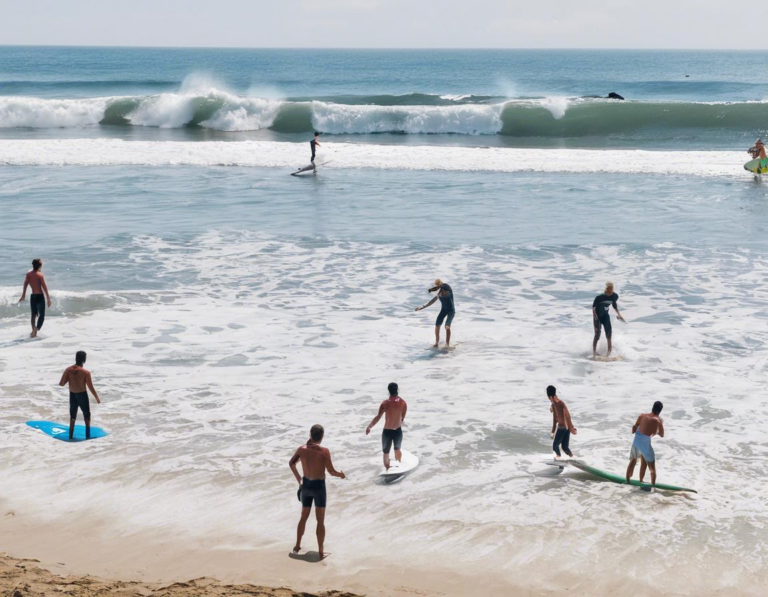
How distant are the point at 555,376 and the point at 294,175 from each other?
72.8 feet

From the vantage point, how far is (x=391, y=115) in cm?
5069

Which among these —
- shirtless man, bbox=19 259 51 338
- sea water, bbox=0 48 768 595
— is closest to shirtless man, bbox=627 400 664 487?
sea water, bbox=0 48 768 595

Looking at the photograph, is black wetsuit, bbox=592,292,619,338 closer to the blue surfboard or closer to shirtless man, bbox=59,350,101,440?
the blue surfboard

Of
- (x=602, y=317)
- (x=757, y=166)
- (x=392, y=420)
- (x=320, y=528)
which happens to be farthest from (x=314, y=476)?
(x=757, y=166)

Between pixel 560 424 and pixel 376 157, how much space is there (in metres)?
29.5

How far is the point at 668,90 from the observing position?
77.6 m

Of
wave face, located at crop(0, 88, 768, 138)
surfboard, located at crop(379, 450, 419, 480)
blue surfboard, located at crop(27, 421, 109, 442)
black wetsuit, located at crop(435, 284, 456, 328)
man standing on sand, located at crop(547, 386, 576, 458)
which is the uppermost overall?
wave face, located at crop(0, 88, 768, 138)

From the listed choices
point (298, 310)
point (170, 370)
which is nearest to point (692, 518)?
point (170, 370)

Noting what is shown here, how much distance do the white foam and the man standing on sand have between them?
2586 centimetres

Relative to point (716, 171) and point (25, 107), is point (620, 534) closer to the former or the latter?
point (716, 171)

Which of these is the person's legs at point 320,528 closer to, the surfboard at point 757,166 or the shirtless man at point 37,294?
the shirtless man at point 37,294

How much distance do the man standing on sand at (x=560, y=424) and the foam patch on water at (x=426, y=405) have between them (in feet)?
1.20

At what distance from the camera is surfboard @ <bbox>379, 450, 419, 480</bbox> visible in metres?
10.1

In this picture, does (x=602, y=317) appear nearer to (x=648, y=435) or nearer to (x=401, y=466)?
(x=648, y=435)
